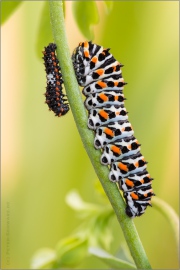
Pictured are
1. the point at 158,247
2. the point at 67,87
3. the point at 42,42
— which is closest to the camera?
the point at 67,87

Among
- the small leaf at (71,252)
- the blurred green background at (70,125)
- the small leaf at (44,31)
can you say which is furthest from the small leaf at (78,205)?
the blurred green background at (70,125)

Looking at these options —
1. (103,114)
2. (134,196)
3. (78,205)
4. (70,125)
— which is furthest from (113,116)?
(70,125)

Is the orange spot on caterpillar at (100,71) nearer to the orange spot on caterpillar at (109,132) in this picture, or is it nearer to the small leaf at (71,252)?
the orange spot on caterpillar at (109,132)

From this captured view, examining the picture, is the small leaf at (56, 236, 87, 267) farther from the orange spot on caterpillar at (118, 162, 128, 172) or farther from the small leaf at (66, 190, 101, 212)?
the orange spot on caterpillar at (118, 162, 128, 172)

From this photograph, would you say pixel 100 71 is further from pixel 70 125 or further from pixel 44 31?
pixel 70 125

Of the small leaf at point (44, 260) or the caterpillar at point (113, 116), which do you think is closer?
the caterpillar at point (113, 116)

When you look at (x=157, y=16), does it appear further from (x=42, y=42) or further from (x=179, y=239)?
(x=179, y=239)

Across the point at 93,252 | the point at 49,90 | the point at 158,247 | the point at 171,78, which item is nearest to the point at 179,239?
the point at 93,252
